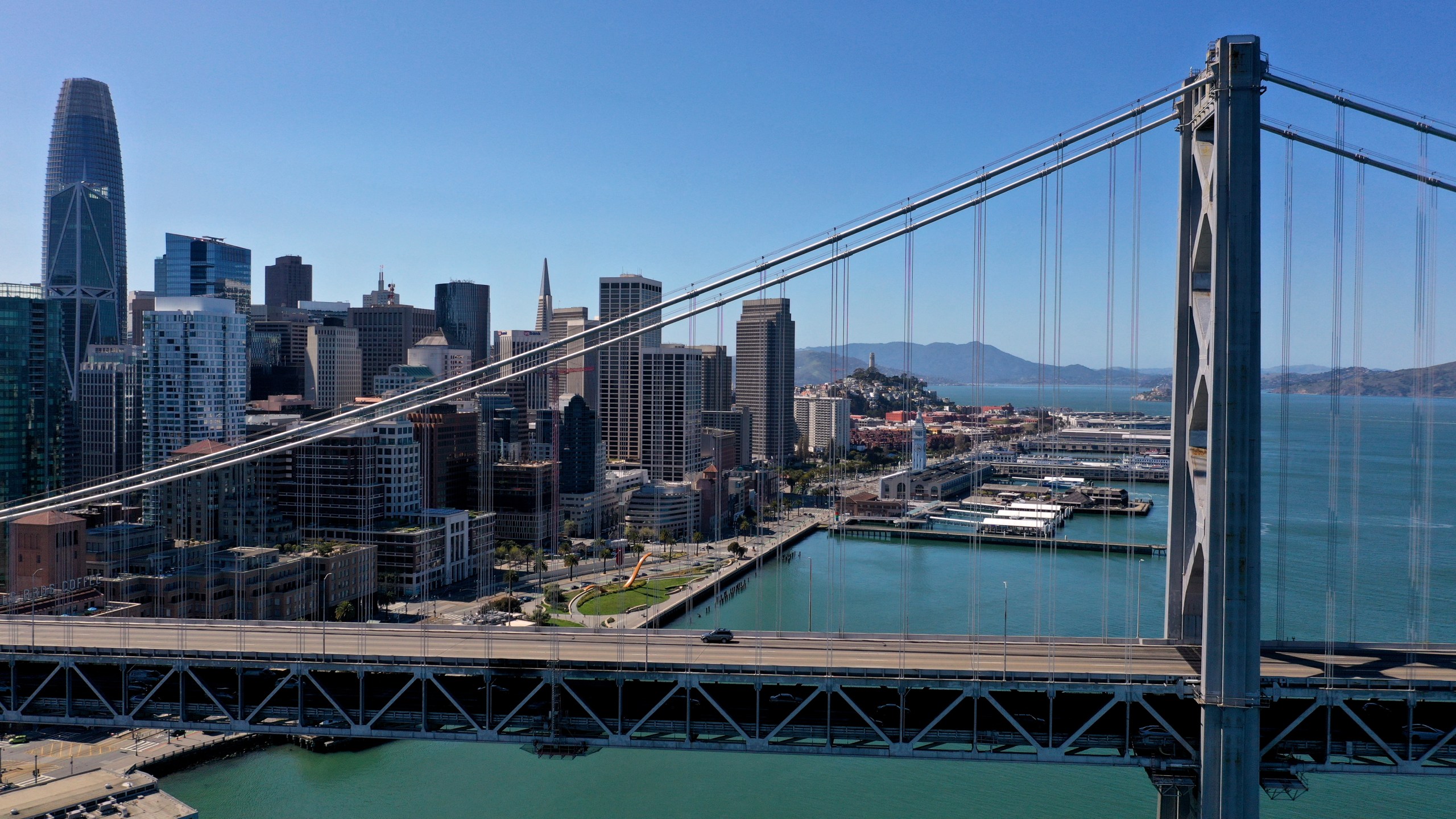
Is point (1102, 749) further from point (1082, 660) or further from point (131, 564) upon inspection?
point (131, 564)

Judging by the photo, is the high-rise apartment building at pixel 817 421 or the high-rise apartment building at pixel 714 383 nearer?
the high-rise apartment building at pixel 714 383

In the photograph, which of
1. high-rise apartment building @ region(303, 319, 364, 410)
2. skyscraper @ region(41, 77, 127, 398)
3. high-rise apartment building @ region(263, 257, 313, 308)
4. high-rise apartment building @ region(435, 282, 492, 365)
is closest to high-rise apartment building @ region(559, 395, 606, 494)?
skyscraper @ region(41, 77, 127, 398)

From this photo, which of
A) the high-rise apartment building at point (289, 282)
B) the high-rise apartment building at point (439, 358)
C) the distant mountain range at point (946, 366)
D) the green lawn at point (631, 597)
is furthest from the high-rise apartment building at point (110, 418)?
the distant mountain range at point (946, 366)

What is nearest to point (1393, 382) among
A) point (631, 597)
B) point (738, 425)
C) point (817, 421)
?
point (817, 421)

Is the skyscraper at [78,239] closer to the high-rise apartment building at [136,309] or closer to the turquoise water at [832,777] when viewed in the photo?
the high-rise apartment building at [136,309]

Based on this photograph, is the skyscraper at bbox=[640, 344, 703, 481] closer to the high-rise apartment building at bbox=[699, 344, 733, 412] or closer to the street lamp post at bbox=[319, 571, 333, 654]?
the high-rise apartment building at bbox=[699, 344, 733, 412]

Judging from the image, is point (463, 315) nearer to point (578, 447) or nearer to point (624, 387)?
point (624, 387)
